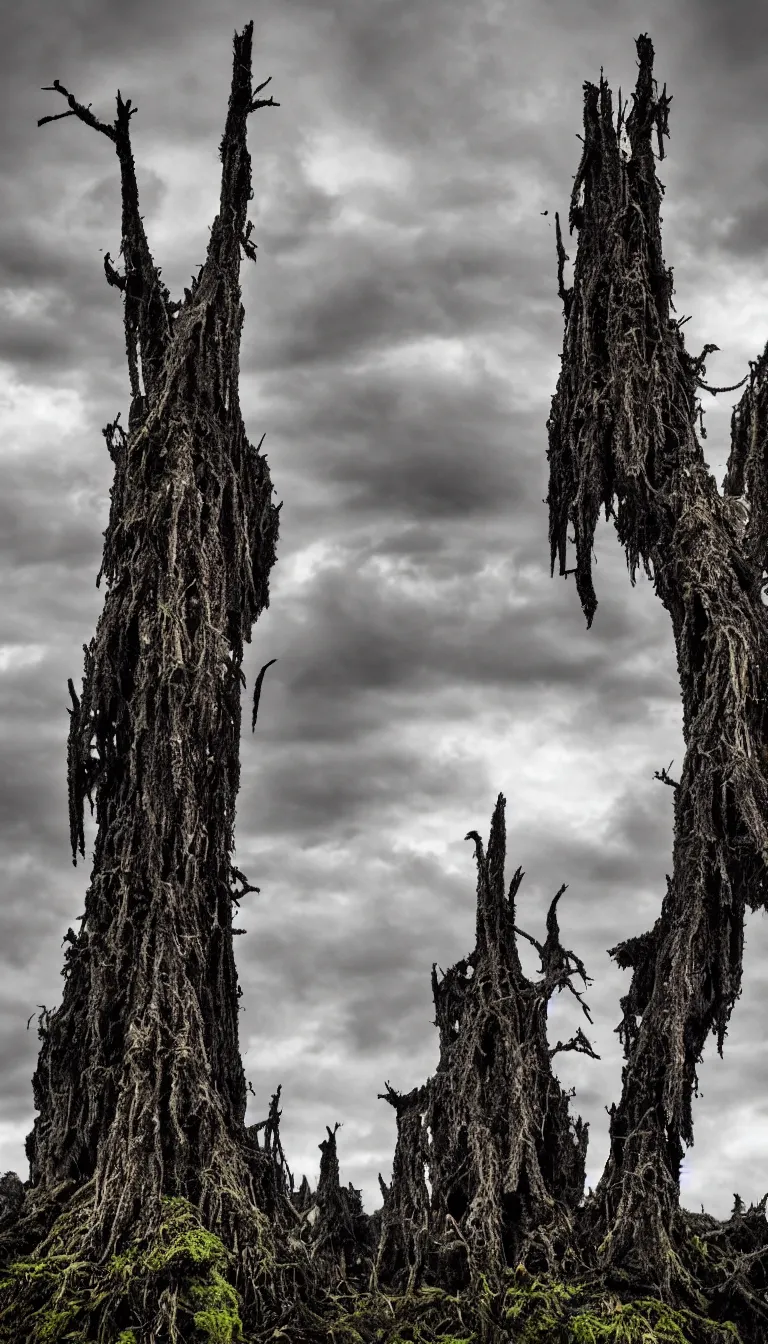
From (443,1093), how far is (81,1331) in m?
4.95

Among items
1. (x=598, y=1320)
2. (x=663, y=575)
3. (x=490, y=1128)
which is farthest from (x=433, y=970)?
(x=663, y=575)

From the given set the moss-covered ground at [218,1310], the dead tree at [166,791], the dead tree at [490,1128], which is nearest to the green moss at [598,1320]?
the moss-covered ground at [218,1310]

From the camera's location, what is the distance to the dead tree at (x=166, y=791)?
15.7 metres

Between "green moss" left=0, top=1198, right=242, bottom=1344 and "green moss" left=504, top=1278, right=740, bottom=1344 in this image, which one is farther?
Result: "green moss" left=504, top=1278, right=740, bottom=1344

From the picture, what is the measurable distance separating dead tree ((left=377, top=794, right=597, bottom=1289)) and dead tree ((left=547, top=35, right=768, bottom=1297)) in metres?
0.80

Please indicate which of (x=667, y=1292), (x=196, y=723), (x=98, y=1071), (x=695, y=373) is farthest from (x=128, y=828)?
(x=695, y=373)

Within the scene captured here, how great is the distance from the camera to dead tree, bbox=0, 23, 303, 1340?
15734 millimetres

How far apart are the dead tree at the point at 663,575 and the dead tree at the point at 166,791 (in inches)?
150

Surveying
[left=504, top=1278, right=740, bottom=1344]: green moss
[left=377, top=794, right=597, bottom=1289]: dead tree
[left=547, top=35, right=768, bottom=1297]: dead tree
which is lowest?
[left=504, top=1278, right=740, bottom=1344]: green moss

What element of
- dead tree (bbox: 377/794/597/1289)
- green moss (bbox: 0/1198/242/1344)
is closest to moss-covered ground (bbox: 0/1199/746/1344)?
green moss (bbox: 0/1198/242/1344)

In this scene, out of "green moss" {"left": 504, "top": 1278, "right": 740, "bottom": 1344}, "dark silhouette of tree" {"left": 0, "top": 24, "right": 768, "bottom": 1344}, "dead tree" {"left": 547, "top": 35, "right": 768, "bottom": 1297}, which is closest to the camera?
"green moss" {"left": 504, "top": 1278, "right": 740, "bottom": 1344}

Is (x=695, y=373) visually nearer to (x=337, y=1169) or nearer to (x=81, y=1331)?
(x=337, y=1169)

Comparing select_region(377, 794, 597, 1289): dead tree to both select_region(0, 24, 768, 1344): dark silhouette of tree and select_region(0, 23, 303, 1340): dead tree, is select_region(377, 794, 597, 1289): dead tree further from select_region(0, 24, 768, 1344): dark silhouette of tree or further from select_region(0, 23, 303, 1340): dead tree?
select_region(0, 23, 303, 1340): dead tree

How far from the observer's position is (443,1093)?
58.5 feet
